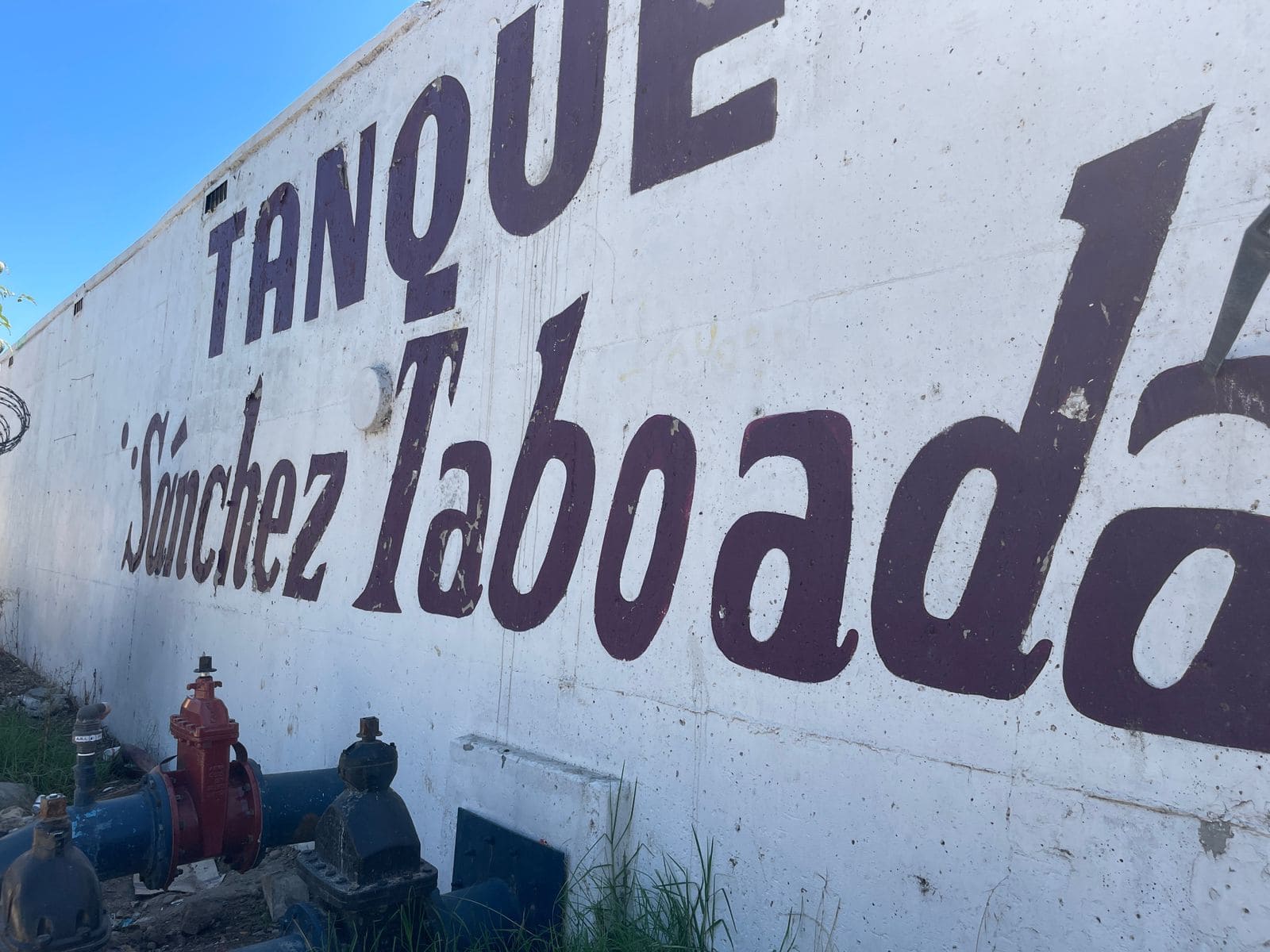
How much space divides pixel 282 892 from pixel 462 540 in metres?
1.61

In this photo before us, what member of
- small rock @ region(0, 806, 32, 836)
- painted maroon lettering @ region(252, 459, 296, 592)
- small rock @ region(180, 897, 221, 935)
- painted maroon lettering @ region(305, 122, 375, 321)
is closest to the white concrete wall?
painted maroon lettering @ region(305, 122, 375, 321)

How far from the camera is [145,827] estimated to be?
3143 mm

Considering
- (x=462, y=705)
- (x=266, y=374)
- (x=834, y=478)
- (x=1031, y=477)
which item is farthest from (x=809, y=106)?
(x=266, y=374)

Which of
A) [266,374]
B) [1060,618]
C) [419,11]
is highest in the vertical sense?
[419,11]

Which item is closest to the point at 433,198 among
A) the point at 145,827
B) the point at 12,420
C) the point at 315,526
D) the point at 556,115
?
the point at 556,115

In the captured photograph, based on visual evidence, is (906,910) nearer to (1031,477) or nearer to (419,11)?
(1031,477)

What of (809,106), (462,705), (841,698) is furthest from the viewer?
(462,705)

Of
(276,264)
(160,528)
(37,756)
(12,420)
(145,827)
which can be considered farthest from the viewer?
(12,420)

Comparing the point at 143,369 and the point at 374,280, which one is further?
the point at 143,369

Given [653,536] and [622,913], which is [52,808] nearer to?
[622,913]

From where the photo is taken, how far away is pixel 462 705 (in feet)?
11.4

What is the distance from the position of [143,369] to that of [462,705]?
205 inches

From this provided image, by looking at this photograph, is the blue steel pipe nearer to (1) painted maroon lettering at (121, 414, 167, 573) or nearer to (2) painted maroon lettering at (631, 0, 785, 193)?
(2) painted maroon lettering at (631, 0, 785, 193)

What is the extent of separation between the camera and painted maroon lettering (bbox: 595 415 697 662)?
2725mm
